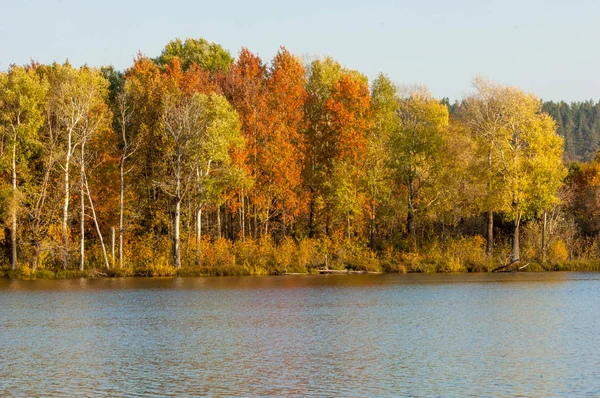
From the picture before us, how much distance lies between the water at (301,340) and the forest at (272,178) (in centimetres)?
1116

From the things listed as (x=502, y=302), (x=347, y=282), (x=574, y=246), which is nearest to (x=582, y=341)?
(x=502, y=302)

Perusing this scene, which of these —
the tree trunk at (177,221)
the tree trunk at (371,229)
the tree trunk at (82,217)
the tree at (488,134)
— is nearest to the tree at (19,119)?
the tree trunk at (82,217)

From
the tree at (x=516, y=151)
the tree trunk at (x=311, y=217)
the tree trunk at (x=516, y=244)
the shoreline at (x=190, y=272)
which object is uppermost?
the tree at (x=516, y=151)

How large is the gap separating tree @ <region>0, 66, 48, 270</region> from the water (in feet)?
38.8

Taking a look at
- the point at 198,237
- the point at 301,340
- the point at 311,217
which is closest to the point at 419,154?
the point at 311,217

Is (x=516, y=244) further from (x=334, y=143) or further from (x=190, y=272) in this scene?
(x=190, y=272)

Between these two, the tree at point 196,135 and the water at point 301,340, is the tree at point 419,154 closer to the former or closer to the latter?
the tree at point 196,135

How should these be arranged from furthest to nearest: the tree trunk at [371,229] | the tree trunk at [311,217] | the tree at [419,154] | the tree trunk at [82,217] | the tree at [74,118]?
the tree trunk at [311,217]
the tree trunk at [371,229]
the tree at [419,154]
the tree at [74,118]
the tree trunk at [82,217]

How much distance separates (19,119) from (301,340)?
3869 cm

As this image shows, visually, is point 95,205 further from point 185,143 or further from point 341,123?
point 341,123

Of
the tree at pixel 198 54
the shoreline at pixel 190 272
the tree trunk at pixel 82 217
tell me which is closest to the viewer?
the tree trunk at pixel 82 217

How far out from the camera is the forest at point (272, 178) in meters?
61.8

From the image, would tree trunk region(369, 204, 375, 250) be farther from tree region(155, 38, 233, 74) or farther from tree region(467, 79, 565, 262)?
tree region(155, 38, 233, 74)

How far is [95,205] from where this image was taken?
66438 mm
